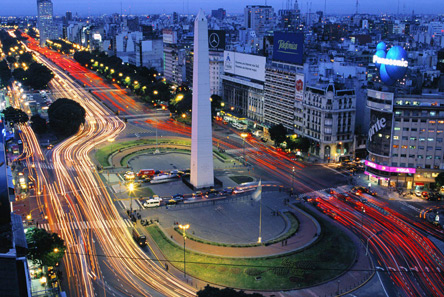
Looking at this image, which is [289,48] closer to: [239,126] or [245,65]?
[245,65]

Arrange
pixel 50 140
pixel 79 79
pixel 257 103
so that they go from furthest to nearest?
1. pixel 79 79
2. pixel 257 103
3. pixel 50 140

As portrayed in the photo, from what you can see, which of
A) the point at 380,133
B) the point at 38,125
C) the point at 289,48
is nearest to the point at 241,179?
the point at 380,133

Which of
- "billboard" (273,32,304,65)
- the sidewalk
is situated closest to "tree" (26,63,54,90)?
"billboard" (273,32,304,65)

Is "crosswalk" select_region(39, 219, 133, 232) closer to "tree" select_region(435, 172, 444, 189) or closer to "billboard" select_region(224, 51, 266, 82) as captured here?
"tree" select_region(435, 172, 444, 189)

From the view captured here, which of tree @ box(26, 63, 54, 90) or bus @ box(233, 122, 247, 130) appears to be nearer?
bus @ box(233, 122, 247, 130)

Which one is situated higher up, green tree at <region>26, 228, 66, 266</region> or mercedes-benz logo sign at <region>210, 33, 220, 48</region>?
mercedes-benz logo sign at <region>210, 33, 220, 48</region>

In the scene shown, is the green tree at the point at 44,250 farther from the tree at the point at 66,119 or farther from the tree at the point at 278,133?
the tree at the point at 66,119

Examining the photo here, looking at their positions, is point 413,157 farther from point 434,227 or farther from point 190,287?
point 190,287

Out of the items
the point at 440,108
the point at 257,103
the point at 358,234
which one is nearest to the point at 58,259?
the point at 358,234
